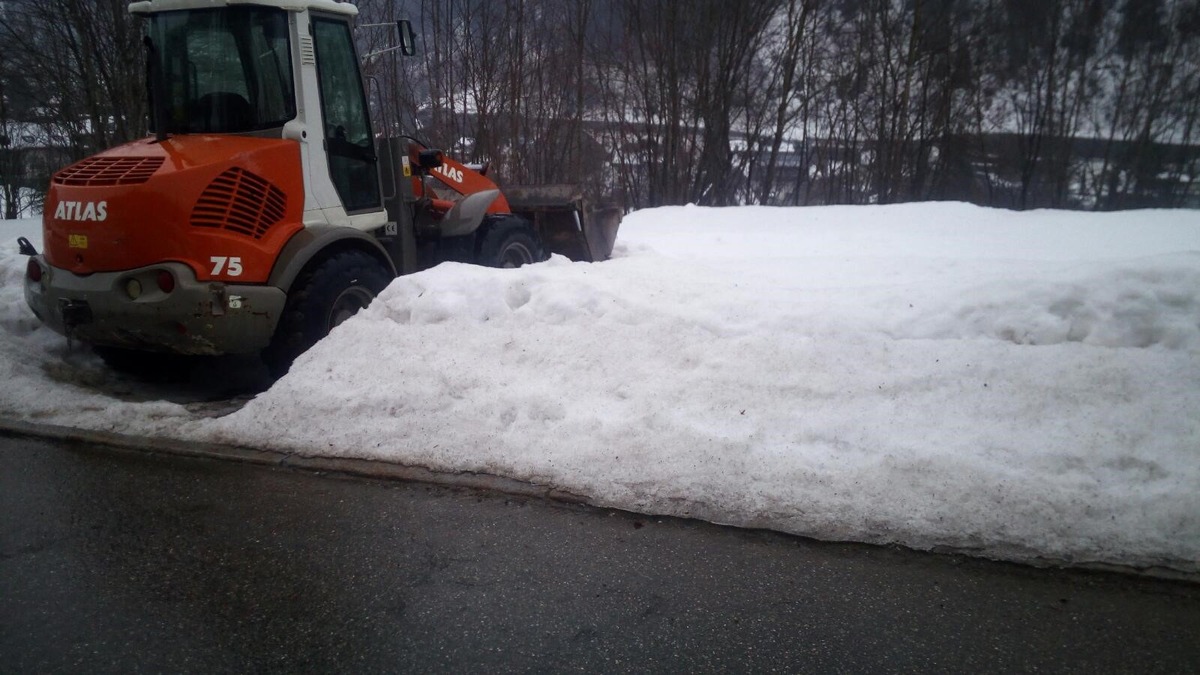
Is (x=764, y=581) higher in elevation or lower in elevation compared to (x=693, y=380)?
lower

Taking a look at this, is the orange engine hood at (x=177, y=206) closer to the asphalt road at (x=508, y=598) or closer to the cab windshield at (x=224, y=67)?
the cab windshield at (x=224, y=67)

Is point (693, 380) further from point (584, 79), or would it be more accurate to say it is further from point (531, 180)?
point (584, 79)

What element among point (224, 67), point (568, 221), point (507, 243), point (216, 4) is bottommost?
point (507, 243)

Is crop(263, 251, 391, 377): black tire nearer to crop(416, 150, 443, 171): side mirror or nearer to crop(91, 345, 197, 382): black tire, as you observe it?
crop(91, 345, 197, 382): black tire

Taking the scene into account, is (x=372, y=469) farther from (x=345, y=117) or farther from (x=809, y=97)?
(x=809, y=97)

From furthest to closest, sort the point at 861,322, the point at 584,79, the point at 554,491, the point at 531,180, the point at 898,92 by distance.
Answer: the point at 898,92 → the point at 584,79 → the point at 531,180 → the point at 861,322 → the point at 554,491

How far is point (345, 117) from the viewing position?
670 cm

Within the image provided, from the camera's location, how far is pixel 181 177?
17.4 ft

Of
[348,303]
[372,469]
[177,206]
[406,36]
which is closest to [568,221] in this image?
[406,36]

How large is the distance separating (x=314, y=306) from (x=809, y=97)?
2425 cm

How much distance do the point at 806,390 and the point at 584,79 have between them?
19.3 metres

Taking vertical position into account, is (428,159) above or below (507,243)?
above

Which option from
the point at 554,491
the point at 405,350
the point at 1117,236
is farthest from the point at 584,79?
the point at 554,491

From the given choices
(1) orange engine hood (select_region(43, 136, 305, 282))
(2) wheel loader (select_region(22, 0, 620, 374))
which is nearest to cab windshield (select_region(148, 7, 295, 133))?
(2) wheel loader (select_region(22, 0, 620, 374))
